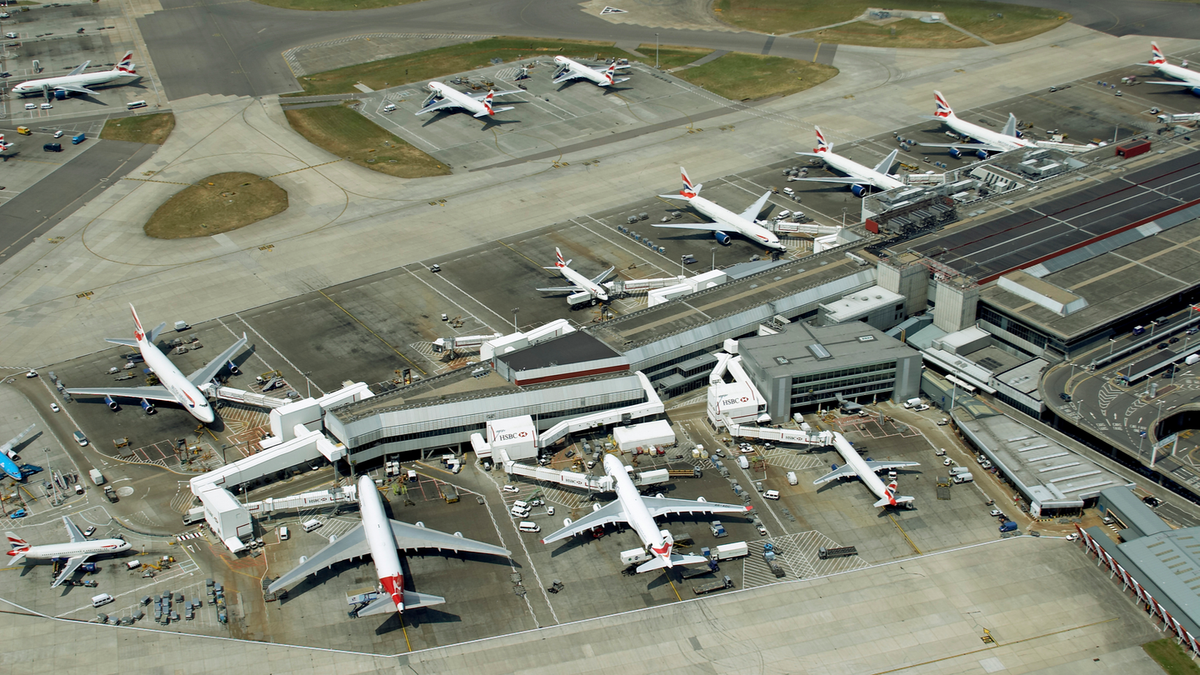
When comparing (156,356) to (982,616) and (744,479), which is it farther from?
(982,616)

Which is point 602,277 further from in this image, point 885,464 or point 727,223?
point 885,464

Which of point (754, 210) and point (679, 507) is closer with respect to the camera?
point (679, 507)

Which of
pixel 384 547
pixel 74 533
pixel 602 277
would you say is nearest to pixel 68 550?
pixel 74 533

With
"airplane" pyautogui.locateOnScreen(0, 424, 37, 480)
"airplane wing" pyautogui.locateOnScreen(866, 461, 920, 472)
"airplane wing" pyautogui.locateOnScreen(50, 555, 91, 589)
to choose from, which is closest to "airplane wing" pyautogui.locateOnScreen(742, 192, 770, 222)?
"airplane wing" pyautogui.locateOnScreen(866, 461, 920, 472)

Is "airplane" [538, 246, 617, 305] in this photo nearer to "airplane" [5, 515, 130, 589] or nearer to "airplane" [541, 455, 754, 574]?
"airplane" [541, 455, 754, 574]

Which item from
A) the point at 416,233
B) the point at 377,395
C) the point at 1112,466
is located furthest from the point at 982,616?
the point at 416,233

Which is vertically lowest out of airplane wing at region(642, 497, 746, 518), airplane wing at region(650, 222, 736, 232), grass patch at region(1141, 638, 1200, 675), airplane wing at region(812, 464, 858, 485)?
grass patch at region(1141, 638, 1200, 675)

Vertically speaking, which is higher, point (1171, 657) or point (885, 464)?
point (885, 464)

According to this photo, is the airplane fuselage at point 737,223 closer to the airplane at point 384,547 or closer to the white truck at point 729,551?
the white truck at point 729,551
